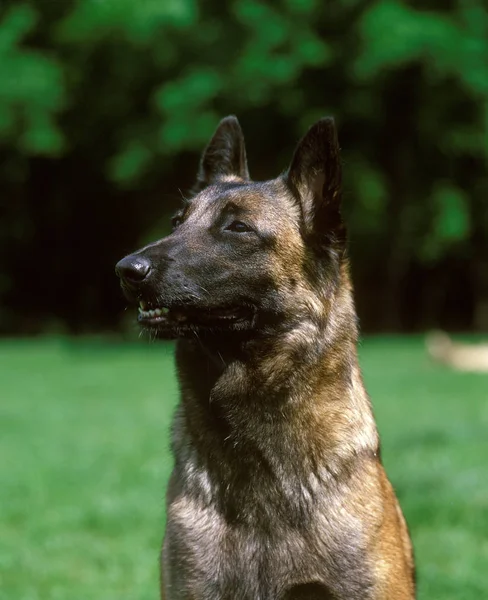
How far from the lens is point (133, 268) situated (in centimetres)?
364

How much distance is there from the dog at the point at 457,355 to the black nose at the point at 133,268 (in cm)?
1435

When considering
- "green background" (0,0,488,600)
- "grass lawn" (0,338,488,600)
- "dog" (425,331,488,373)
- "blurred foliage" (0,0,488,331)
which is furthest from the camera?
"blurred foliage" (0,0,488,331)

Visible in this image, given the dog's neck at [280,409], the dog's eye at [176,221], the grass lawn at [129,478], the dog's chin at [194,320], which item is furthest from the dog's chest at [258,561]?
the grass lawn at [129,478]

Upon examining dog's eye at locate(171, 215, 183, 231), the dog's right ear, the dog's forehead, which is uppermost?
the dog's right ear

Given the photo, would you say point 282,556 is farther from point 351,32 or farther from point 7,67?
point 351,32

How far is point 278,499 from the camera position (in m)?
3.70

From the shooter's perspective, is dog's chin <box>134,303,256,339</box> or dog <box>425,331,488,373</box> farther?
dog <box>425,331,488,373</box>

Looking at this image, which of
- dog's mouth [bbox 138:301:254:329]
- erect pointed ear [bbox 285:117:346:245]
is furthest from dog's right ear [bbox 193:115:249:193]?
dog's mouth [bbox 138:301:254:329]

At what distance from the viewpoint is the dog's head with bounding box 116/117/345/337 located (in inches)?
147

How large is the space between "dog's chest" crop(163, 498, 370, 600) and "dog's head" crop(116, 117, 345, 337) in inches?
28.8

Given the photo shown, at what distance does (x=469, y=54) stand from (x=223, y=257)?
18.7m

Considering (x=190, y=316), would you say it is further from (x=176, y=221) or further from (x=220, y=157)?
(x=220, y=157)

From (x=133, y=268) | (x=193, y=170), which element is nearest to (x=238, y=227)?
(x=133, y=268)

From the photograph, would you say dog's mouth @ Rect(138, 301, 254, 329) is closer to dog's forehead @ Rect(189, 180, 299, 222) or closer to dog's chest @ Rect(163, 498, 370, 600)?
dog's forehead @ Rect(189, 180, 299, 222)
